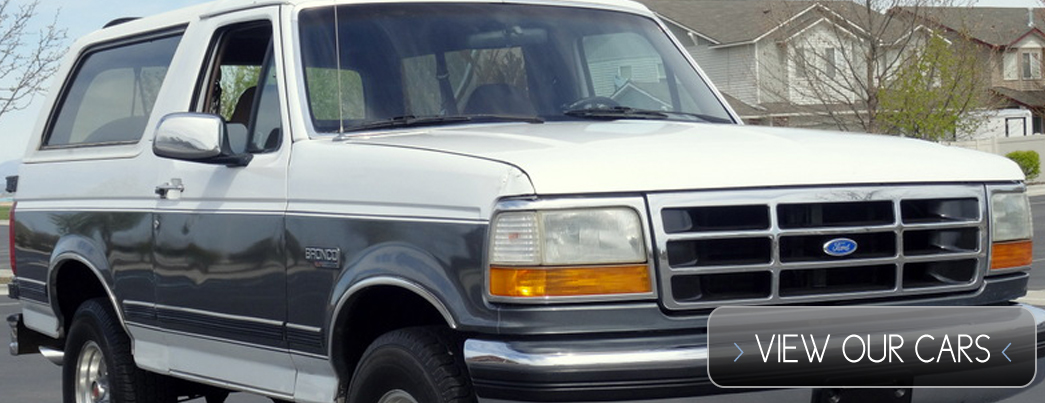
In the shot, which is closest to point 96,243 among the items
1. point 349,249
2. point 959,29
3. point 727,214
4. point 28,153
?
point 28,153

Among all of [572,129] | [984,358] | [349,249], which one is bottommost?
A: [984,358]

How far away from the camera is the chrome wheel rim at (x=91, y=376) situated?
24.3ft

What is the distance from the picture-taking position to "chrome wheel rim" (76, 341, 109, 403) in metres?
7.41

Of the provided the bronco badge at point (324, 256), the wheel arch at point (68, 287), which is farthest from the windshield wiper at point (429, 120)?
the wheel arch at point (68, 287)

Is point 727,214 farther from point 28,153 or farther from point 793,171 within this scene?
point 28,153

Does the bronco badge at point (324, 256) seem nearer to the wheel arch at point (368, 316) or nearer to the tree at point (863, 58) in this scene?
the wheel arch at point (368, 316)

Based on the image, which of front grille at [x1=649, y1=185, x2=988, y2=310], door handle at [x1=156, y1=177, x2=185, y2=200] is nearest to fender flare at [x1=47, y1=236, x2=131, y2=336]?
door handle at [x1=156, y1=177, x2=185, y2=200]

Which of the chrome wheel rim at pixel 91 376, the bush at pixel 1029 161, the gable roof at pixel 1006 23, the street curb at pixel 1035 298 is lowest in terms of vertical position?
the bush at pixel 1029 161

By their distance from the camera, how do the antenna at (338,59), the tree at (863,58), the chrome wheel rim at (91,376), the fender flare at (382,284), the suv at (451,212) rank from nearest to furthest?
the suv at (451,212)
the fender flare at (382,284)
the antenna at (338,59)
the chrome wheel rim at (91,376)
the tree at (863,58)

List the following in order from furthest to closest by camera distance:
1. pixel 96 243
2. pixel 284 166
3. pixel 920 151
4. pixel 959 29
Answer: pixel 959 29 < pixel 96 243 < pixel 284 166 < pixel 920 151

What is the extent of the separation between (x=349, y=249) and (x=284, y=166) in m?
0.66

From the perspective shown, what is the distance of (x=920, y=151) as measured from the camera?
5102 mm

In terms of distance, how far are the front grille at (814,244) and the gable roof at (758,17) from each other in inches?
1267

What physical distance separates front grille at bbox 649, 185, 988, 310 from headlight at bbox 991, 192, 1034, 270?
0.39 feet
